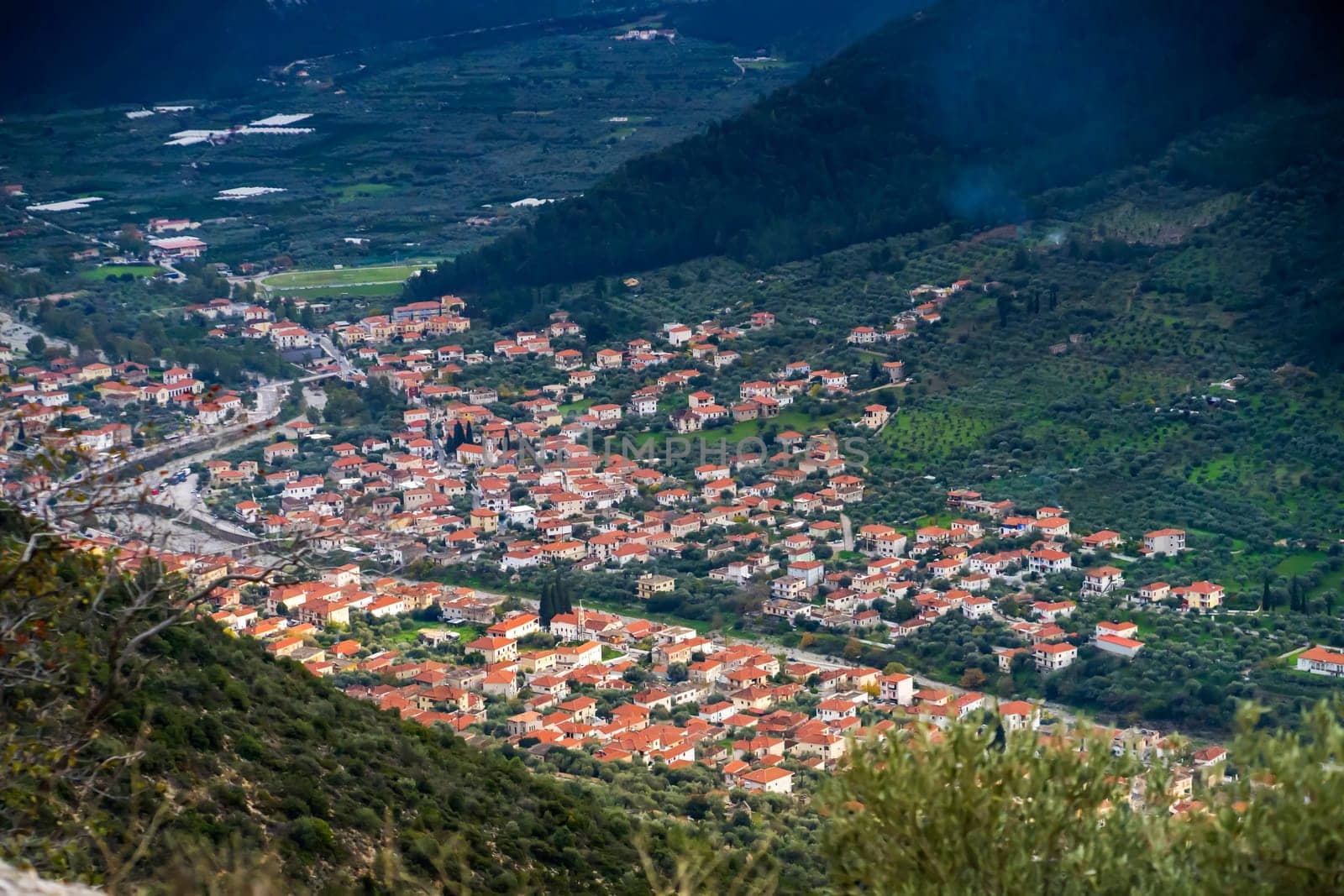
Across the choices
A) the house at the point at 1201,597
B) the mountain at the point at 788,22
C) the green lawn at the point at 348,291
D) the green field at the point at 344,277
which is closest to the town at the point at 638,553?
the house at the point at 1201,597

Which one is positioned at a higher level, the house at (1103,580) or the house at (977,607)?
the house at (977,607)

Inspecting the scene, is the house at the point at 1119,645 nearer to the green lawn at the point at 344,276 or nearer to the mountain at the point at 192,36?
the green lawn at the point at 344,276

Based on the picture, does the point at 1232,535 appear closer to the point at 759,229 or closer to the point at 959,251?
the point at 959,251

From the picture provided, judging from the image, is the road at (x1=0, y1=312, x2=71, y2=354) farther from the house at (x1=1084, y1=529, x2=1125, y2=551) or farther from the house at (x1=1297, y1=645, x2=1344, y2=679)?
the house at (x1=1297, y1=645, x2=1344, y2=679)

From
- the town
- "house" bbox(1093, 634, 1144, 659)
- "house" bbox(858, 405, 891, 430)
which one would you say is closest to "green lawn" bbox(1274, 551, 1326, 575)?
the town

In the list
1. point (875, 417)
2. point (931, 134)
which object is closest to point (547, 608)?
point (875, 417)

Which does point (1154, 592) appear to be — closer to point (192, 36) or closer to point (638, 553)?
point (638, 553)

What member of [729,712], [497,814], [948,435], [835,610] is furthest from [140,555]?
[948,435]

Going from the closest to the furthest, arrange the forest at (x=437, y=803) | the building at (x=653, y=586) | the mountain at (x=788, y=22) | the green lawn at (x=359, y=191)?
the forest at (x=437, y=803)
the building at (x=653, y=586)
the green lawn at (x=359, y=191)
the mountain at (x=788, y=22)
